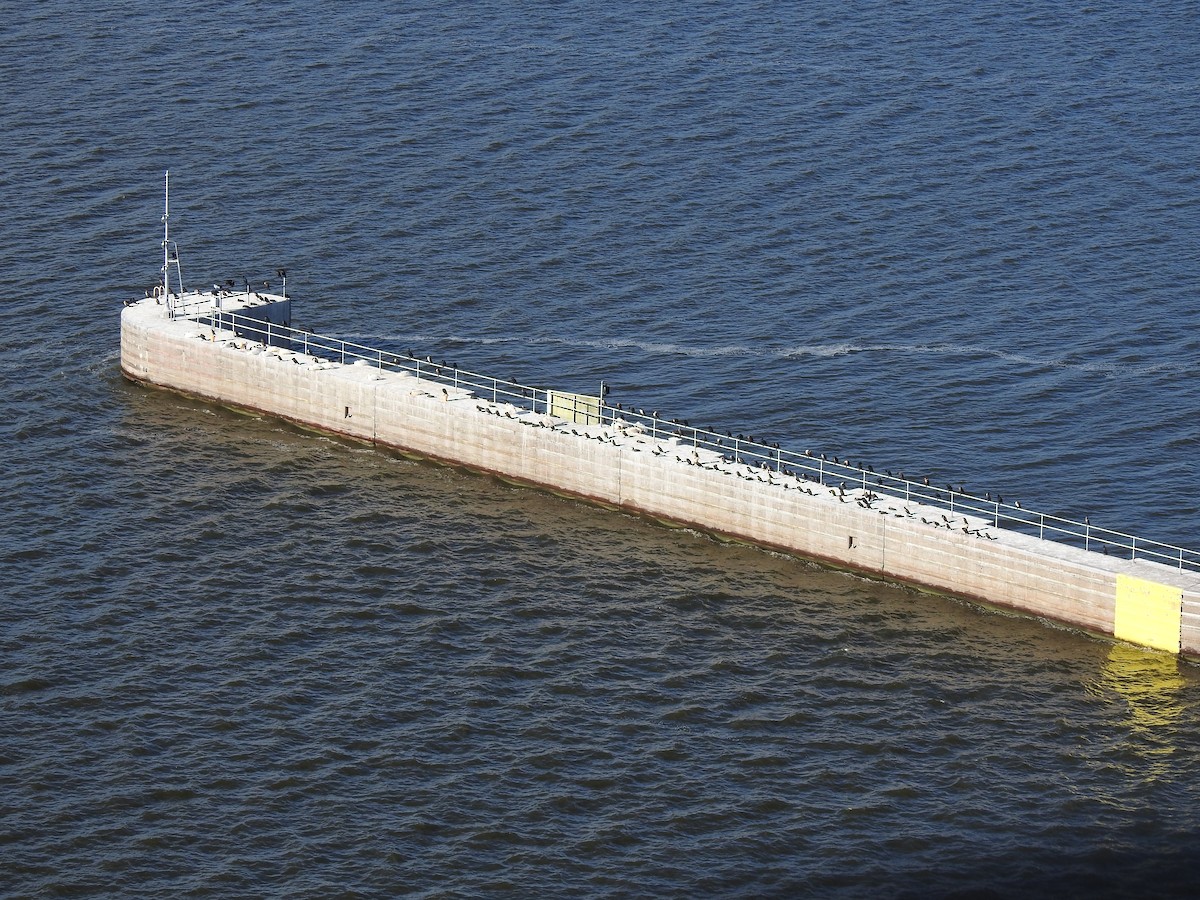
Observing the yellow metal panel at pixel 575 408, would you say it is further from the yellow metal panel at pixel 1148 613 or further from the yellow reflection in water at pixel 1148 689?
the yellow reflection in water at pixel 1148 689

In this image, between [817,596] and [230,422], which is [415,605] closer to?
[817,596]

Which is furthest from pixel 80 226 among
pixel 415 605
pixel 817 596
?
pixel 817 596

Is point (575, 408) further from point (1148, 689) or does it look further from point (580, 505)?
point (1148, 689)

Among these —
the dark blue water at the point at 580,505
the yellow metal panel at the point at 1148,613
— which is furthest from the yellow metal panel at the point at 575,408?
the yellow metal panel at the point at 1148,613

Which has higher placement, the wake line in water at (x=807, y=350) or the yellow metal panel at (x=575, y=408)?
the wake line in water at (x=807, y=350)

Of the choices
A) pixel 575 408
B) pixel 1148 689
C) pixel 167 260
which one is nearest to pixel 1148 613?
pixel 1148 689

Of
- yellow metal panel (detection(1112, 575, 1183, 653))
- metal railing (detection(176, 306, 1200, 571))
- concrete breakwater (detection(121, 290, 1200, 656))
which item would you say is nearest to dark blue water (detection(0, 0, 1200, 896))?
yellow metal panel (detection(1112, 575, 1183, 653))

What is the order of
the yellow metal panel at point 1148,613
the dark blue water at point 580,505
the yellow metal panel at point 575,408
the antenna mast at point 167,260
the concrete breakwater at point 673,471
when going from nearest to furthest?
the dark blue water at point 580,505 → the yellow metal panel at point 1148,613 → the concrete breakwater at point 673,471 → the yellow metal panel at point 575,408 → the antenna mast at point 167,260
